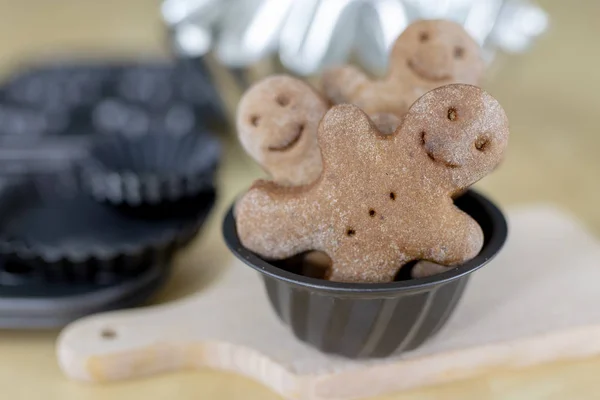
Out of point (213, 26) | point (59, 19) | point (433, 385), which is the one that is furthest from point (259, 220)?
point (59, 19)

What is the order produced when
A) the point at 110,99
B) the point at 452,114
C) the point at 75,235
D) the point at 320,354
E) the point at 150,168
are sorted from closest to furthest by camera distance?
the point at 452,114 → the point at 320,354 → the point at 75,235 → the point at 150,168 → the point at 110,99

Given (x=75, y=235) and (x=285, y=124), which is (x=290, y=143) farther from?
(x=75, y=235)

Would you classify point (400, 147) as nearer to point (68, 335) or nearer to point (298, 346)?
point (298, 346)

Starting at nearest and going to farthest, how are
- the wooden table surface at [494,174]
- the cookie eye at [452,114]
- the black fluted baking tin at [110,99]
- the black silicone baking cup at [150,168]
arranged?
1. the cookie eye at [452,114]
2. the wooden table surface at [494,174]
3. the black silicone baking cup at [150,168]
4. the black fluted baking tin at [110,99]

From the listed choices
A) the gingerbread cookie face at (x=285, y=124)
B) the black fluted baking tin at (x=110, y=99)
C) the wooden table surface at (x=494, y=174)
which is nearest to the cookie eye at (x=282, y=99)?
the gingerbread cookie face at (x=285, y=124)

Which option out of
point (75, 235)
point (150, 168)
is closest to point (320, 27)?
point (150, 168)

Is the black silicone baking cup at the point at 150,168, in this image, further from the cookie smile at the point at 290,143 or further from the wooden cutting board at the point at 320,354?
the cookie smile at the point at 290,143
